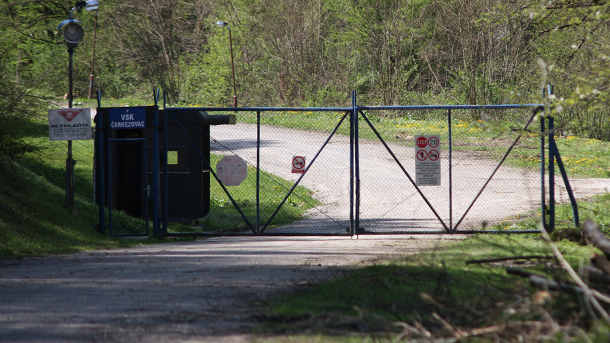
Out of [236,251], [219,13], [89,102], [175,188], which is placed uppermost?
[219,13]

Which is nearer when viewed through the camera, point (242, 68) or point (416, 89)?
point (416, 89)

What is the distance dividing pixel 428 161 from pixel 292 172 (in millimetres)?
2541

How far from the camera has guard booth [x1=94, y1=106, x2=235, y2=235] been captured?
437 inches

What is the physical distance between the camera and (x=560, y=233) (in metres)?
9.59

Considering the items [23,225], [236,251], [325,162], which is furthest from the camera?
[325,162]

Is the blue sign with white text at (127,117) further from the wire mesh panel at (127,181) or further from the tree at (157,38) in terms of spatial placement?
the tree at (157,38)

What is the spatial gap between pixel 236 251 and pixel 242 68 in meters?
27.3

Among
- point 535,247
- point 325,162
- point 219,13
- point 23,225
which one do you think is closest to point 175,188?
point 23,225

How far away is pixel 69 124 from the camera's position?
11.3 m

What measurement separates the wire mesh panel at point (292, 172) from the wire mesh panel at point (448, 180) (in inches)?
31.5

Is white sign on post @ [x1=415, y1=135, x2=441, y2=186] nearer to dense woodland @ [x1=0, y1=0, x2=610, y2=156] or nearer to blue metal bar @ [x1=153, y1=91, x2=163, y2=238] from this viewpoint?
blue metal bar @ [x1=153, y1=91, x2=163, y2=238]

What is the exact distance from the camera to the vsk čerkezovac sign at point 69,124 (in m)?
11.3

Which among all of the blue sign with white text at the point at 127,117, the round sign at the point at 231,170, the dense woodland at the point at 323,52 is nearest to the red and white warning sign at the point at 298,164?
the round sign at the point at 231,170

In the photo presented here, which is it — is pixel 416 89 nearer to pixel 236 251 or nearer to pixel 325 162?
pixel 325 162
